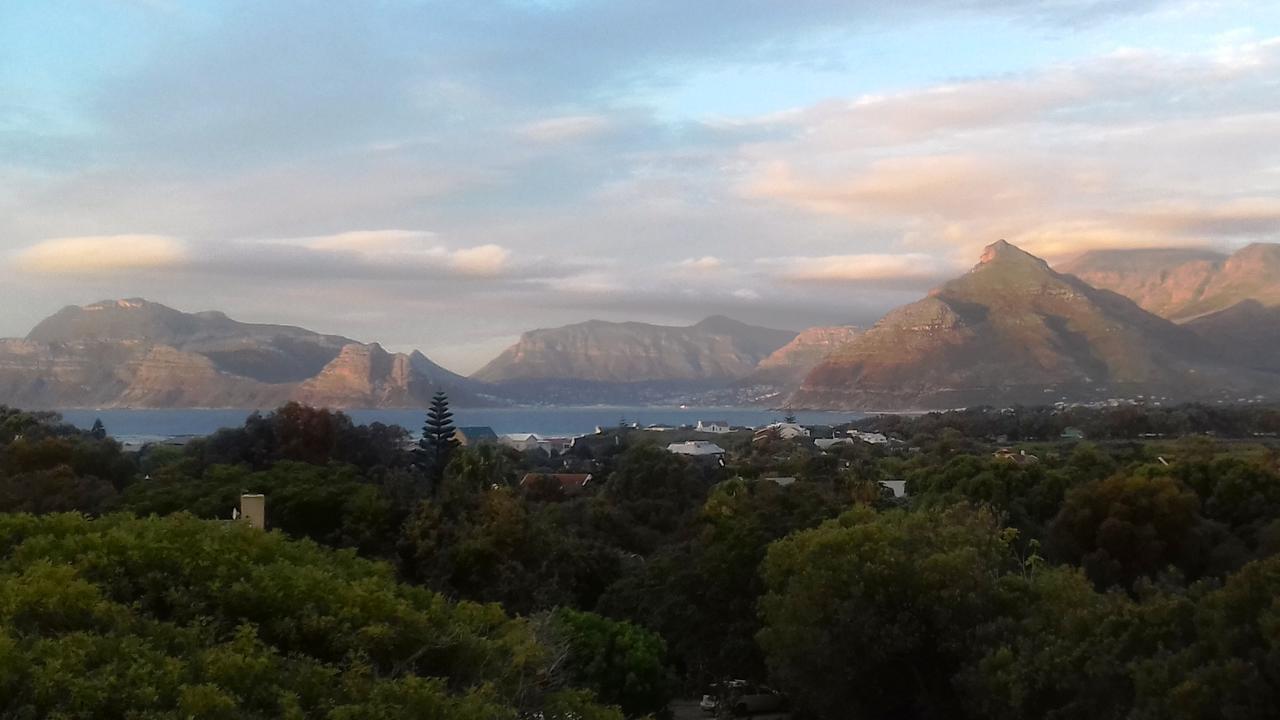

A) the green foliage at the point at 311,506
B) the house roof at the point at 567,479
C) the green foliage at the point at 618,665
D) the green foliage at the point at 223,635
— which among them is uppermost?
the green foliage at the point at 223,635

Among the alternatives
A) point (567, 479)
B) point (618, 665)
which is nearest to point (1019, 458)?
point (567, 479)

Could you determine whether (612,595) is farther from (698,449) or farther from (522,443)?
(522,443)

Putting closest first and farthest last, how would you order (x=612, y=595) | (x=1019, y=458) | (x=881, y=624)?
1. (x=881, y=624)
2. (x=612, y=595)
3. (x=1019, y=458)

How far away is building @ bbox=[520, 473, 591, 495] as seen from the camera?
159ft

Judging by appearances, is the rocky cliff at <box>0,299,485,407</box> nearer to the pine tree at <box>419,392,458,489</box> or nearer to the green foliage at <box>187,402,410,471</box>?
the green foliage at <box>187,402,410,471</box>

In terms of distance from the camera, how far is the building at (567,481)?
48562 millimetres

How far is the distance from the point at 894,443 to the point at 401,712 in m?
72.2

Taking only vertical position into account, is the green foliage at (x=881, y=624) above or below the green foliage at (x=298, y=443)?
below

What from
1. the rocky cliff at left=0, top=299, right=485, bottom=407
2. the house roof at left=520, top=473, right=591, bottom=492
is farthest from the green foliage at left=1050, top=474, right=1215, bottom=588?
the rocky cliff at left=0, top=299, right=485, bottom=407

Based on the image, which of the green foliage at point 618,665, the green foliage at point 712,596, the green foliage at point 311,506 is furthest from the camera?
the green foliage at point 311,506

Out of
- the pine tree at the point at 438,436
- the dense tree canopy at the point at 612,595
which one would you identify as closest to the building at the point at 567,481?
the pine tree at the point at 438,436

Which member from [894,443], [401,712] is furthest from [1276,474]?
[894,443]

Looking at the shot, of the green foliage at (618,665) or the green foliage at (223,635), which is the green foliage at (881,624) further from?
the green foliage at (223,635)

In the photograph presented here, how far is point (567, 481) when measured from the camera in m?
54.1
